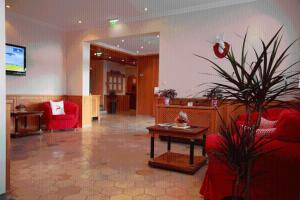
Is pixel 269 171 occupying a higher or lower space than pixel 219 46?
lower

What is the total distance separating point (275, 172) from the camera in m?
1.96

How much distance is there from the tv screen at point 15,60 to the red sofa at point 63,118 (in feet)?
3.65

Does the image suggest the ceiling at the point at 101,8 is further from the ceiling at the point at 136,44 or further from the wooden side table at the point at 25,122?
the wooden side table at the point at 25,122

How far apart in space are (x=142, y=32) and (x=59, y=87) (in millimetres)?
3233

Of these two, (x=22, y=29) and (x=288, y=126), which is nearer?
(x=288, y=126)

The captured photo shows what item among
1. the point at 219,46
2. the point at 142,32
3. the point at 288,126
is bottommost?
the point at 288,126

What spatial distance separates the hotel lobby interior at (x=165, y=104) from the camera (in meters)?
1.85

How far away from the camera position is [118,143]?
493 cm

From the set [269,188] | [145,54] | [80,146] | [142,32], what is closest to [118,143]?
[80,146]

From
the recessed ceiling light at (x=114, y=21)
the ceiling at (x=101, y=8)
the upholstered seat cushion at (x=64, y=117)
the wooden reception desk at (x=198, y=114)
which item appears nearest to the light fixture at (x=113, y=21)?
the recessed ceiling light at (x=114, y=21)

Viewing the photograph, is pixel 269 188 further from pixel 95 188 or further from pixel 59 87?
pixel 59 87

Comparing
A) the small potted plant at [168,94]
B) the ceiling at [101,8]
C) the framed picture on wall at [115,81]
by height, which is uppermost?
the ceiling at [101,8]

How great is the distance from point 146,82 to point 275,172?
9.20m

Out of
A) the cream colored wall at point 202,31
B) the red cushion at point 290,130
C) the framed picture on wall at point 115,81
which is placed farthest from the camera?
the framed picture on wall at point 115,81
